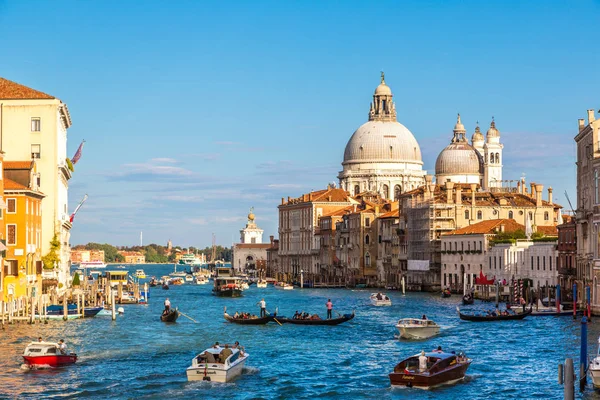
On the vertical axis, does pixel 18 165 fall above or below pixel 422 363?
above

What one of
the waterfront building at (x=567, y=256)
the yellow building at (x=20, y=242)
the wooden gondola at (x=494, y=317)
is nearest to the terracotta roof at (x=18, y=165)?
the yellow building at (x=20, y=242)

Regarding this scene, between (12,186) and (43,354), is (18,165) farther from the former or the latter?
(43,354)

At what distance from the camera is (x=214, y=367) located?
34844 millimetres

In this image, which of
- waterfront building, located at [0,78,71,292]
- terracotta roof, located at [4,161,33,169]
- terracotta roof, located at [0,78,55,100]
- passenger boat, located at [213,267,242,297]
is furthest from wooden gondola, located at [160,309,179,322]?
passenger boat, located at [213,267,242,297]

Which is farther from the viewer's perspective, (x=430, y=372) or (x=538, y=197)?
(x=538, y=197)

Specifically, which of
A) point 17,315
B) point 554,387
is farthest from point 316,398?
point 17,315

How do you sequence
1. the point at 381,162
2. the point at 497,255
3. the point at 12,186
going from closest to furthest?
1. the point at 12,186
2. the point at 497,255
3. the point at 381,162

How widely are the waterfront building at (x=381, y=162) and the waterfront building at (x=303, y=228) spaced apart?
12.4ft

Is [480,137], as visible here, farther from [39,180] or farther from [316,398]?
[316,398]

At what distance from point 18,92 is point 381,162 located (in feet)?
311

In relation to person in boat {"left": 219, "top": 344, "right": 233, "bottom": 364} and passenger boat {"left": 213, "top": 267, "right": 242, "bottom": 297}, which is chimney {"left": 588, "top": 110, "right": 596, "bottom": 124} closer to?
person in boat {"left": 219, "top": 344, "right": 233, "bottom": 364}

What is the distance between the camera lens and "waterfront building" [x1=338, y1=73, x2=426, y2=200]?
162125 mm

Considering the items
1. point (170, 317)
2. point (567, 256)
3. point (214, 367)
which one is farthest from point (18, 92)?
point (214, 367)

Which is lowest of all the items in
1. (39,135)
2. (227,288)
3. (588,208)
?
(227,288)
